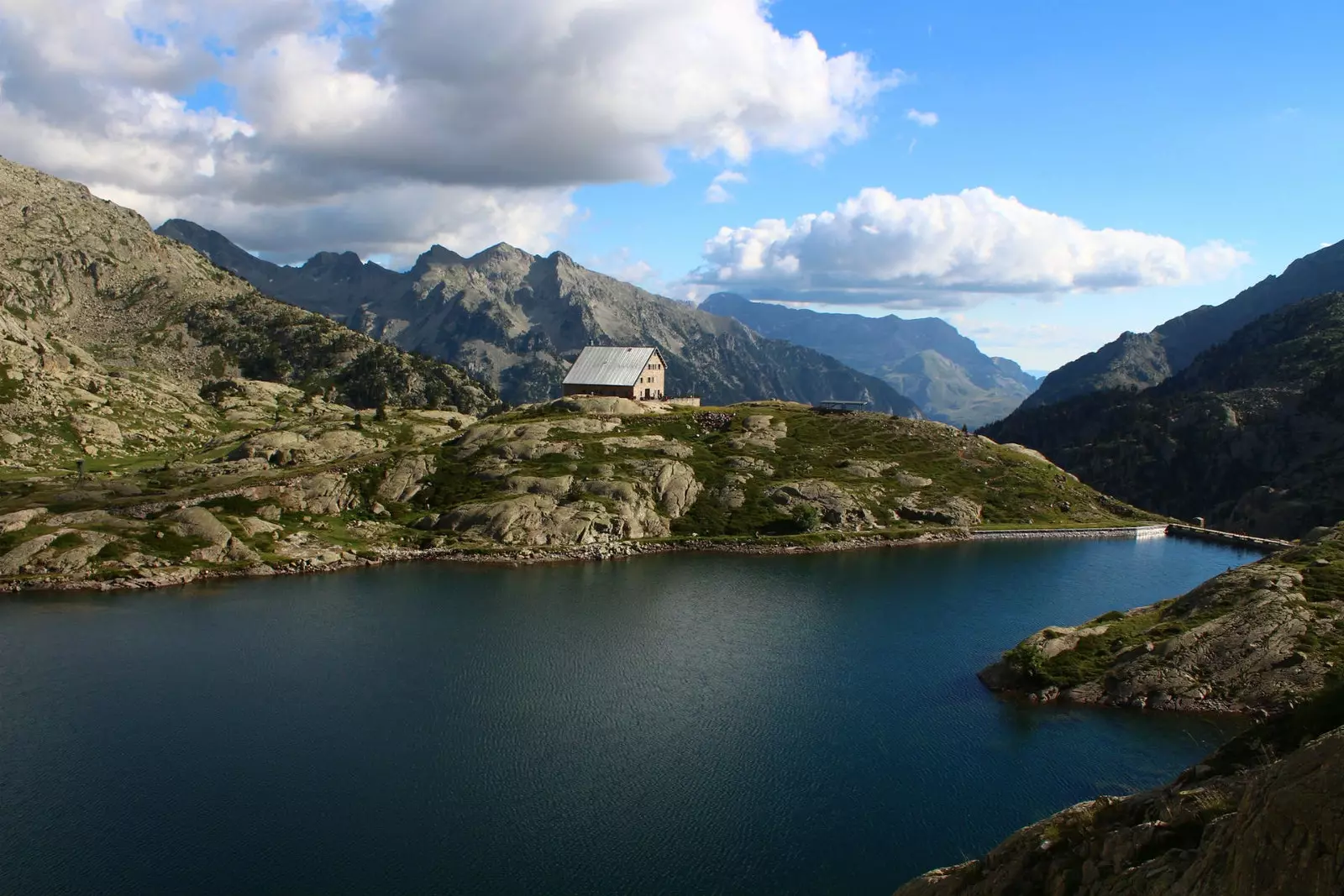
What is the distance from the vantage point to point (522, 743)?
6025 cm

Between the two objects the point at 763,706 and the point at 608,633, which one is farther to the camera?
the point at 608,633

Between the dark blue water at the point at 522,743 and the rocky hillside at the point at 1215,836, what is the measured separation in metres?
17.4

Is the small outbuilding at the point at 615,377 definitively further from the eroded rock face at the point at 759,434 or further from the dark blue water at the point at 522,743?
the dark blue water at the point at 522,743

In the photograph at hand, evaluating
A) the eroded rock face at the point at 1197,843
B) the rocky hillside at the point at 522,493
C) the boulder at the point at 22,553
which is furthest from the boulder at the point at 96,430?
the eroded rock face at the point at 1197,843

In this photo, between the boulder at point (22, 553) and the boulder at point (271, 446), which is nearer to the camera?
the boulder at point (22, 553)

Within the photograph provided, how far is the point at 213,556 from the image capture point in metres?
113

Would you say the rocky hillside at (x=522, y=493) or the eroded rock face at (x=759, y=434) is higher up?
the eroded rock face at (x=759, y=434)

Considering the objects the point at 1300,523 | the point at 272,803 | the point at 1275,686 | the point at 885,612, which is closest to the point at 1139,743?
the point at 1275,686

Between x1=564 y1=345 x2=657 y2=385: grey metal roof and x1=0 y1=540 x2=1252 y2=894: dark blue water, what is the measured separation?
95256 millimetres

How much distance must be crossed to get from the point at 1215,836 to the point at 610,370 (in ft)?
581

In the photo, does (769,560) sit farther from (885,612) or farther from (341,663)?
(341,663)

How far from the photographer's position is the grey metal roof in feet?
630

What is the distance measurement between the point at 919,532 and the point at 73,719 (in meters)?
120

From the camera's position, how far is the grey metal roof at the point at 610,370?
191875 millimetres
